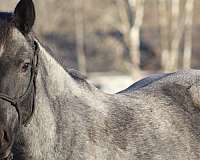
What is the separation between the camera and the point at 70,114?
4.48 meters

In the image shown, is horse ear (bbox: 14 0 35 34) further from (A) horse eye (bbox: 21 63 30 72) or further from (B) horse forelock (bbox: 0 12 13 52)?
(A) horse eye (bbox: 21 63 30 72)

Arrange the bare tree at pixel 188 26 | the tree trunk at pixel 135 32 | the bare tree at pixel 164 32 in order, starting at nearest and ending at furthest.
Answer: the tree trunk at pixel 135 32 → the bare tree at pixel 164 32 → the bare tree at pixel 188 26

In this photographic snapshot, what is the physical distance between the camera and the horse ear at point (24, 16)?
13.3ft

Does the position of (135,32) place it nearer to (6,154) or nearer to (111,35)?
(6,154)

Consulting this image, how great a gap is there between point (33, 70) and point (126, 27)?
19.1 meters

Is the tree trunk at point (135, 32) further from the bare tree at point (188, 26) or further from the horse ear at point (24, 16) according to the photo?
the horse ear at point (24, 16)

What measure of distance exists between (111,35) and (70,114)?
33.7 metres

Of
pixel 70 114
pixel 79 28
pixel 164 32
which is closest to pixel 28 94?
pixel 70 114

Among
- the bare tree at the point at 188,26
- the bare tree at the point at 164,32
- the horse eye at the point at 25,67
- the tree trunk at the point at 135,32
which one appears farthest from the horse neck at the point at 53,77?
the bare tree at the point at 188,26

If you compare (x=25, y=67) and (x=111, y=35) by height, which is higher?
(x=25, y=67)

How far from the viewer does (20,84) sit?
4027 millimetres

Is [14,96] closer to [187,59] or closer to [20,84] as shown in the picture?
[20,84]

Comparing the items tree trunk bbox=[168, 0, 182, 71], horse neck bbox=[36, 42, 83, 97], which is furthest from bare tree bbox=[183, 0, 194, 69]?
horse neck bbox=[36, 42, 83, 97]

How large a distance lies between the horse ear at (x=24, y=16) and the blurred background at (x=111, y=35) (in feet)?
59.1
